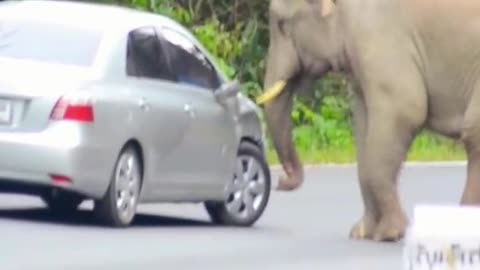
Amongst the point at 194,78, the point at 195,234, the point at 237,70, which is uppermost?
the point at 194,78

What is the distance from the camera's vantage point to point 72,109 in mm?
13094

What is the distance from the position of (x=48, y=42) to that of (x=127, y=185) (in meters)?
1.27

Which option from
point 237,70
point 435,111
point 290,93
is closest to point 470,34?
point 435,111

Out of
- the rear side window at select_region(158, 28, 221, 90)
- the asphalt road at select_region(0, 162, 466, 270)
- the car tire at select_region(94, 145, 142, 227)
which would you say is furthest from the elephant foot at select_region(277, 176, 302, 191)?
the car tire at select_region(94, 145, 142, 227)

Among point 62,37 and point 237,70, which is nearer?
point 62,37

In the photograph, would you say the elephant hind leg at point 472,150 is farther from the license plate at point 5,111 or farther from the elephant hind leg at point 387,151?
the license plate at point 5,111

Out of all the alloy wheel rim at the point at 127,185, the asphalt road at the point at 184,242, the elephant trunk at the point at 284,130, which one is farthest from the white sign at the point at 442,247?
the elephant trunk at the point at 284,130

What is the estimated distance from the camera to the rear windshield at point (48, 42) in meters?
13.5

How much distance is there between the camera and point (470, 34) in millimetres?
13617

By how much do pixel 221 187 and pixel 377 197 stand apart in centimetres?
151

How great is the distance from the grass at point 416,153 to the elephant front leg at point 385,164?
33.4 ft

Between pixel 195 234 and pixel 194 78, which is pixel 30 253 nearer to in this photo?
pixel 195 234

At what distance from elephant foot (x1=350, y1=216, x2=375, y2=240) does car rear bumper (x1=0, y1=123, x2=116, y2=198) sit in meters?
2.15

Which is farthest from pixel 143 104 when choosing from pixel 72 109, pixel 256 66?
pixel 256 66
